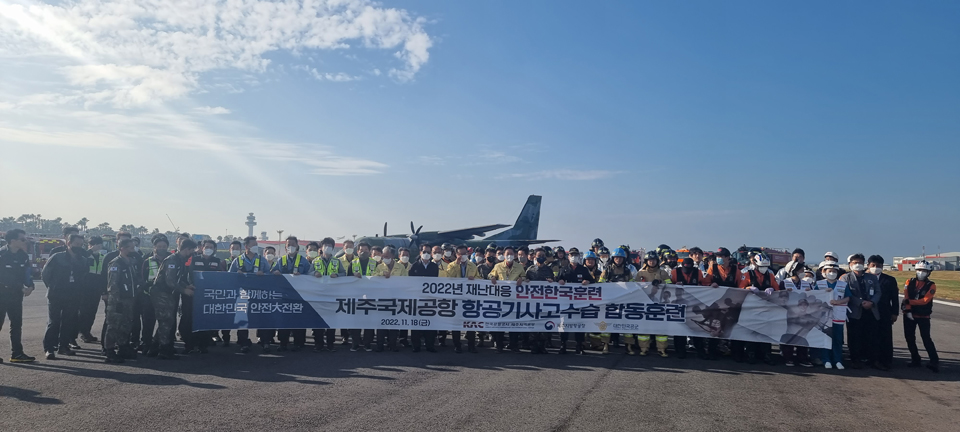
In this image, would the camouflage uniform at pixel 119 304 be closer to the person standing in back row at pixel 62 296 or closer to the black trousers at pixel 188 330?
the black trousers at pixel 188 330

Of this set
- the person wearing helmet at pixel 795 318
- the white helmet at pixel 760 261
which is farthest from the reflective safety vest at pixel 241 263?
the person wearing helmet at pixel 795 318

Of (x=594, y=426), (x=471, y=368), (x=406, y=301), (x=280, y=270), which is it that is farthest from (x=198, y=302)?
(x=594, y=426)

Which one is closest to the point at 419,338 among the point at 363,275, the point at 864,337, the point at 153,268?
the point at 363,275

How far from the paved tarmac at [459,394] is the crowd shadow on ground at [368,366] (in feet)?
0.10

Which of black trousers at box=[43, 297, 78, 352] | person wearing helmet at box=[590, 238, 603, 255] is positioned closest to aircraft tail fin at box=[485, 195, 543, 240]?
person wearing helmet at box=[590, 238, 603, 255]

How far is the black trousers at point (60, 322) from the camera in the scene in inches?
308

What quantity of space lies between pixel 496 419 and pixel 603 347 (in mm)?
4269

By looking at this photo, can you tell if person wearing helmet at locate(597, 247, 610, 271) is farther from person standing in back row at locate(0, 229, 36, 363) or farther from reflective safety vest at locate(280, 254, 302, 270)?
person standing in back row at locate(0, 229, 36, 363)

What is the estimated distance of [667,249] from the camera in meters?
14.2

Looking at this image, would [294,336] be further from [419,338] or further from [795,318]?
[795,318]

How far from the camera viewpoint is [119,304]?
7.76 metres

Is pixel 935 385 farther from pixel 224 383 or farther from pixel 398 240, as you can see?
pixel 398 240

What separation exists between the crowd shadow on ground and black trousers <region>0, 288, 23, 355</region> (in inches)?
18.4

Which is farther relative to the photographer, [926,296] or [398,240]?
[398,240]
